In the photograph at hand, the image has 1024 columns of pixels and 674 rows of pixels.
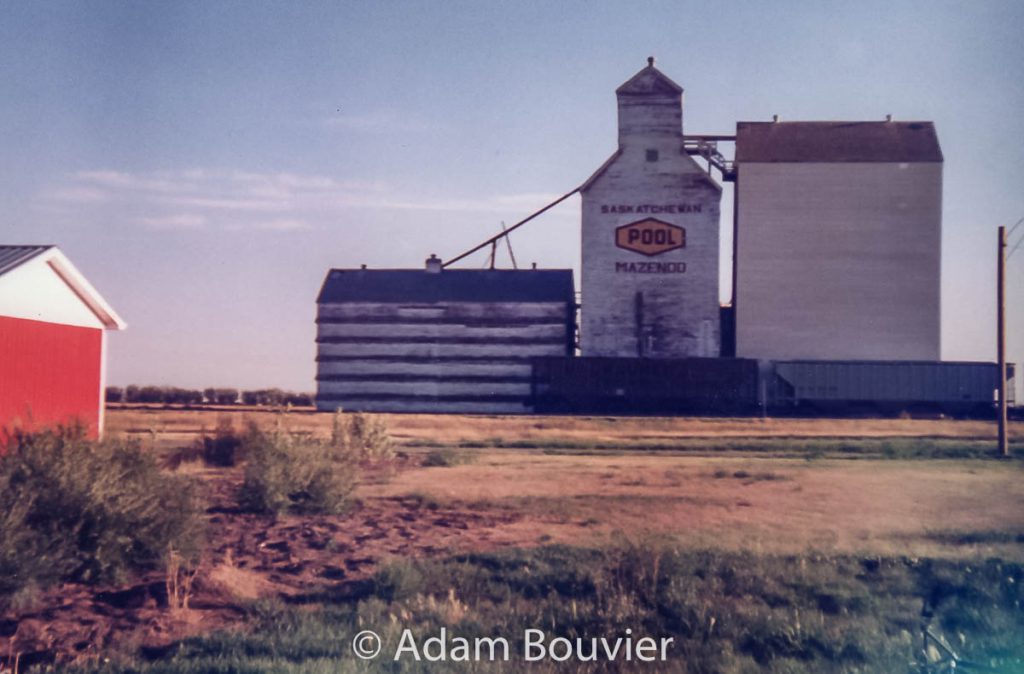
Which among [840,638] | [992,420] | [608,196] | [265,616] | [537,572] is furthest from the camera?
[608,196]

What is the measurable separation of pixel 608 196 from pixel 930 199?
43.9 feet

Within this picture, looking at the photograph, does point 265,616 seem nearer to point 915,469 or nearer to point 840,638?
point 840,638

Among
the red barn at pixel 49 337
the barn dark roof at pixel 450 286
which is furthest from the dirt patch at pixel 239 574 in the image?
the barn dark roof at pixel 450 286

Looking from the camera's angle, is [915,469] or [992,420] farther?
[992,420]

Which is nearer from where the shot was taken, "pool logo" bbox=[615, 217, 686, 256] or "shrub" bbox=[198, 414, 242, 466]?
"shrub" bbox=[198, 414, 242, 466]

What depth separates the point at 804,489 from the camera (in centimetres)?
1653

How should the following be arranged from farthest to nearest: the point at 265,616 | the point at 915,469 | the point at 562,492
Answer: the point at 915,469, the point at 562,492, the point at 265,616

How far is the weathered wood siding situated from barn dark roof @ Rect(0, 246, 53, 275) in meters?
23.7

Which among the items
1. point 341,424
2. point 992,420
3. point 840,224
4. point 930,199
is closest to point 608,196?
point 840,224

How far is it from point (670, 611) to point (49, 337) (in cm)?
1263

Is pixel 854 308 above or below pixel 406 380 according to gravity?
above

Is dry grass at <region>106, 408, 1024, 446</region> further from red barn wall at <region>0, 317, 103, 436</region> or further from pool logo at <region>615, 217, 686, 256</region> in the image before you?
pool logo at <region>615, 217, 686, 256</region>
